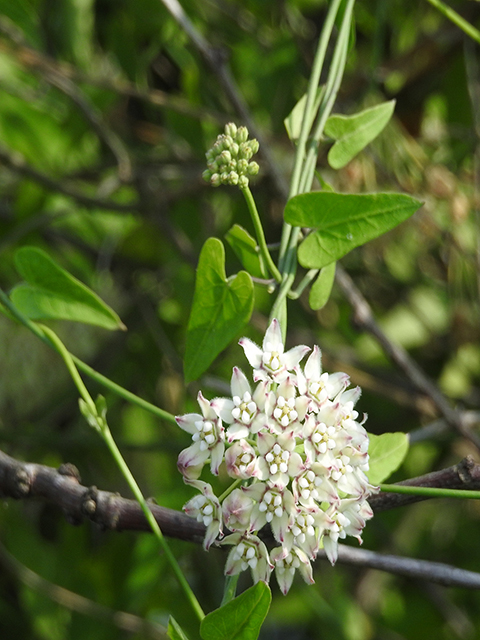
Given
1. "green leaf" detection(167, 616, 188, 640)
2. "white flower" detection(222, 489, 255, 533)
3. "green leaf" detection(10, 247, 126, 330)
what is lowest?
"green leaf" detection(167, 616, 188, 640)

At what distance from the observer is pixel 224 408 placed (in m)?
0.53

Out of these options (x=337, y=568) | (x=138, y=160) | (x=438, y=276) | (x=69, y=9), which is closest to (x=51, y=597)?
(x=337, y=568)

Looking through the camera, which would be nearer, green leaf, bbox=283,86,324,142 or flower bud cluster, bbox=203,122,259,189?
flower bud cluster, bbox=203,122,259,189

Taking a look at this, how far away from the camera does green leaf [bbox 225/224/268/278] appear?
0.63 m

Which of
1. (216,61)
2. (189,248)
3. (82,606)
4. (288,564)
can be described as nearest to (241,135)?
(288,564)

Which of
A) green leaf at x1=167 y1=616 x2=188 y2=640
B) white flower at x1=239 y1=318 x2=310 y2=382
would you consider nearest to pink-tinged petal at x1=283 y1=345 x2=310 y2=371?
white flower at x1=239 y1=318 x2=310 y2=382

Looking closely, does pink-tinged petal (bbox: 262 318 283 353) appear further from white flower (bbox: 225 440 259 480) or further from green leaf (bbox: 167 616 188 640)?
green leaf (bbox: 167 616 188 640)

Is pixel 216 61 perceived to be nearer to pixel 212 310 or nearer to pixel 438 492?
pixel 212 310

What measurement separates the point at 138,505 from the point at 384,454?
0.74 feet

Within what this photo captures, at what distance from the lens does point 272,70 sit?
56.4 inches

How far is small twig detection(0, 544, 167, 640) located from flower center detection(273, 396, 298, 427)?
908 millimetres

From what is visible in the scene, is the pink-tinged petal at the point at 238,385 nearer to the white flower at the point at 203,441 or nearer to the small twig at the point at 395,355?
the white flower at the point at 203,441

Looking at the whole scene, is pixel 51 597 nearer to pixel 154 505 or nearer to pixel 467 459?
pixel 154 505

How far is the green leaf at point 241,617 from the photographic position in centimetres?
50
